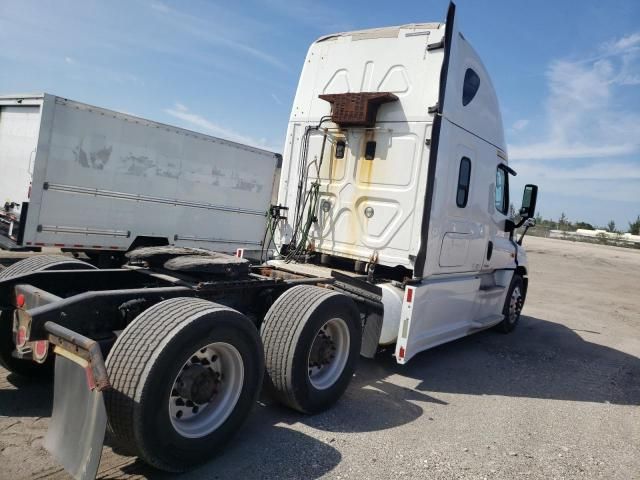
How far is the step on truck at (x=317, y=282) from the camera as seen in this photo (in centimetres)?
285

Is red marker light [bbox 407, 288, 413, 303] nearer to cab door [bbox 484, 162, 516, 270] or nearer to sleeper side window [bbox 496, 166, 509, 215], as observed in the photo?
cab door [bbox 484, 162, 516, 270]

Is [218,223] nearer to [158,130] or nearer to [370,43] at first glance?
[158,130]

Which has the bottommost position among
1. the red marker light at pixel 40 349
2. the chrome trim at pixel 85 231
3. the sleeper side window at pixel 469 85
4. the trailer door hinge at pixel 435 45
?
the red marker light at pixel 40 349

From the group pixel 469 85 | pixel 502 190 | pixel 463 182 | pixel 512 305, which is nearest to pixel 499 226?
pixel 502 190

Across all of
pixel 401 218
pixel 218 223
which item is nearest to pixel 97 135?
pixel 218 223

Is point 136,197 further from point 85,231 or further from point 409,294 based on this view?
point 409,294

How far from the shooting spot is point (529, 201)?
25.0ft

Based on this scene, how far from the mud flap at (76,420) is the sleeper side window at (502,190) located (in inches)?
235

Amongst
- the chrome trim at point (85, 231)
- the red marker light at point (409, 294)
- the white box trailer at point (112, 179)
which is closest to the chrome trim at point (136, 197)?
the white box trailer at point (112, 179)

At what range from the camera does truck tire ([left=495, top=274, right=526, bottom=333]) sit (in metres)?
8.03

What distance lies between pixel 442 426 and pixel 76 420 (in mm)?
2980

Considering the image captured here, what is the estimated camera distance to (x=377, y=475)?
3291mm

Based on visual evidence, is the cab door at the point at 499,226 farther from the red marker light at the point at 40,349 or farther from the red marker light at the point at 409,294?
the red marker light at the point at 40,349

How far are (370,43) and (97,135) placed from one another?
5.62 meters
